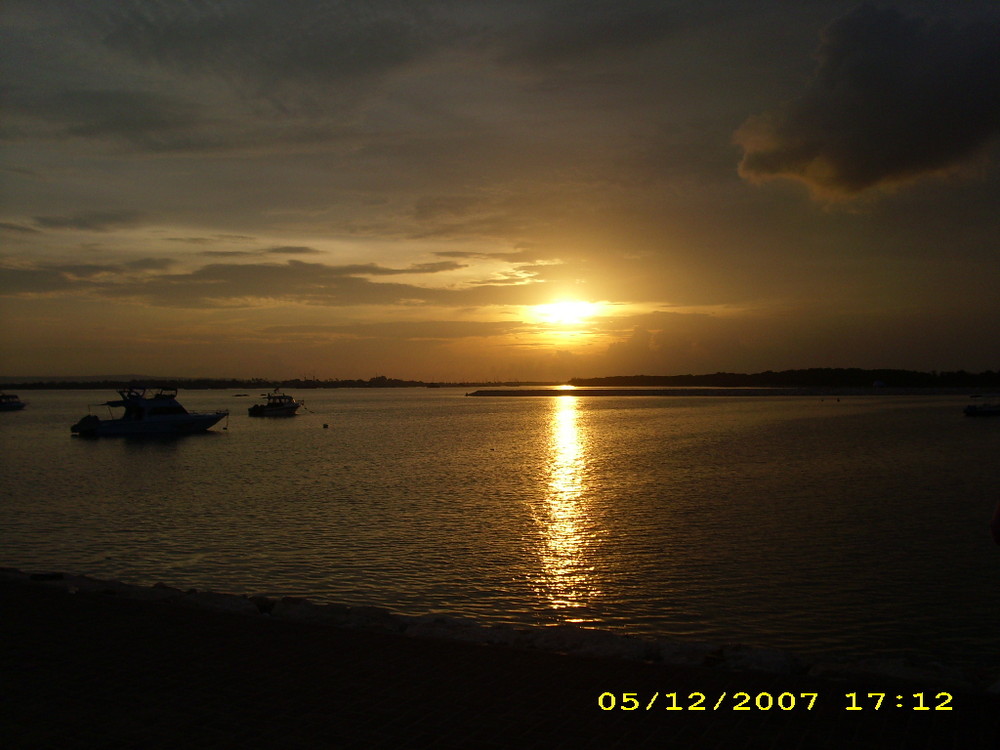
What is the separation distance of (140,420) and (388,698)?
6649cm

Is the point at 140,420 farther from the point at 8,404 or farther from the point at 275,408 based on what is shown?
the point at 8,404

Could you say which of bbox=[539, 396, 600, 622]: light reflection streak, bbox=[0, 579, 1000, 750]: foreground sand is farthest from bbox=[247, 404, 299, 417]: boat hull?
bbox=[0, 579, 1000, 750]: foreground sand

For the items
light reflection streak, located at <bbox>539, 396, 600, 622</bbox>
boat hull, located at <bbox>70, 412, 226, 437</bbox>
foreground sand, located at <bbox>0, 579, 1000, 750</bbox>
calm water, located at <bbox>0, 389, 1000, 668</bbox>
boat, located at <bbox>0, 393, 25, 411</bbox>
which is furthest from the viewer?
boat, located at <bbox>0, 393, 25, 411</bbox>

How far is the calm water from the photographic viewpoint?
12.7m

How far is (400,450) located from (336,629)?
138 ft

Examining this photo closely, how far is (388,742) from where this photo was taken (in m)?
5.57

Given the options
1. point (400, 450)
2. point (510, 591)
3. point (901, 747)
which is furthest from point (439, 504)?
point (400, 450)
